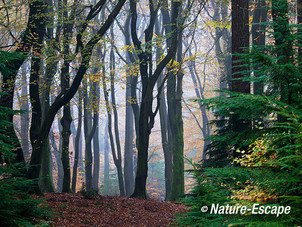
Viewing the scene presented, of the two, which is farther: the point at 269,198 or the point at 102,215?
the point at 102,215

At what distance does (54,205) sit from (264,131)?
7.33m

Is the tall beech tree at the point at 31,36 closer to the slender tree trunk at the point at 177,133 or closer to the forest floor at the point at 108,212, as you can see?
the forest floor at the point at 108,212

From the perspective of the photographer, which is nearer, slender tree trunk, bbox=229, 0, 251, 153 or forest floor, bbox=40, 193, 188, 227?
forest floor, bbox=40, 193, 188, 227

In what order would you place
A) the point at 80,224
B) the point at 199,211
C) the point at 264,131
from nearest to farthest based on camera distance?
1. the point at 264,131
2. the point at 199,211
3. the point at 80,224

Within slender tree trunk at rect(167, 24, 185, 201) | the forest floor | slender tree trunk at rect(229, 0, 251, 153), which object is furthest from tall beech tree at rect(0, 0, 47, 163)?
slender tree trunk at rect(167, 24, 185, 201)

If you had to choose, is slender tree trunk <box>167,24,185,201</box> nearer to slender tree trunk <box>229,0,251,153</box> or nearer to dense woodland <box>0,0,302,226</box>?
dense woodland <box>0,0,302,226</box>

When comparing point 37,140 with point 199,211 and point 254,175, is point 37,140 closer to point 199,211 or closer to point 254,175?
point 199,211

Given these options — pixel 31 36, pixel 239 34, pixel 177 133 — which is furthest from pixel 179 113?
pixel 31 36

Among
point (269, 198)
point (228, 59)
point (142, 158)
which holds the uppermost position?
point (228, 59)

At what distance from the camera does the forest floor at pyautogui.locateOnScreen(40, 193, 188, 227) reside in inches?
325

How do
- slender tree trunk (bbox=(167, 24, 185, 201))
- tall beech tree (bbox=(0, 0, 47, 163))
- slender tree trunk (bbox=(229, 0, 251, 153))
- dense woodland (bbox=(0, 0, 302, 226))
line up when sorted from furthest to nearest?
slender tree trunk (bbox=(167, 24, 185, 201)) < tall beech tree (bbox=(0, 0, 47, 163)) < slender tree trunk (bbox=(229, 0, 251, 153)) < dense woodland (bbox=(0, 0, 302, 226))

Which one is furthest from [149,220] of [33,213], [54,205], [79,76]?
[79,76]

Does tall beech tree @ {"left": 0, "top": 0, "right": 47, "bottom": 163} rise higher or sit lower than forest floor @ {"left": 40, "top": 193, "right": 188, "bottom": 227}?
higher

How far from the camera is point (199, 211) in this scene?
4.36 meters
